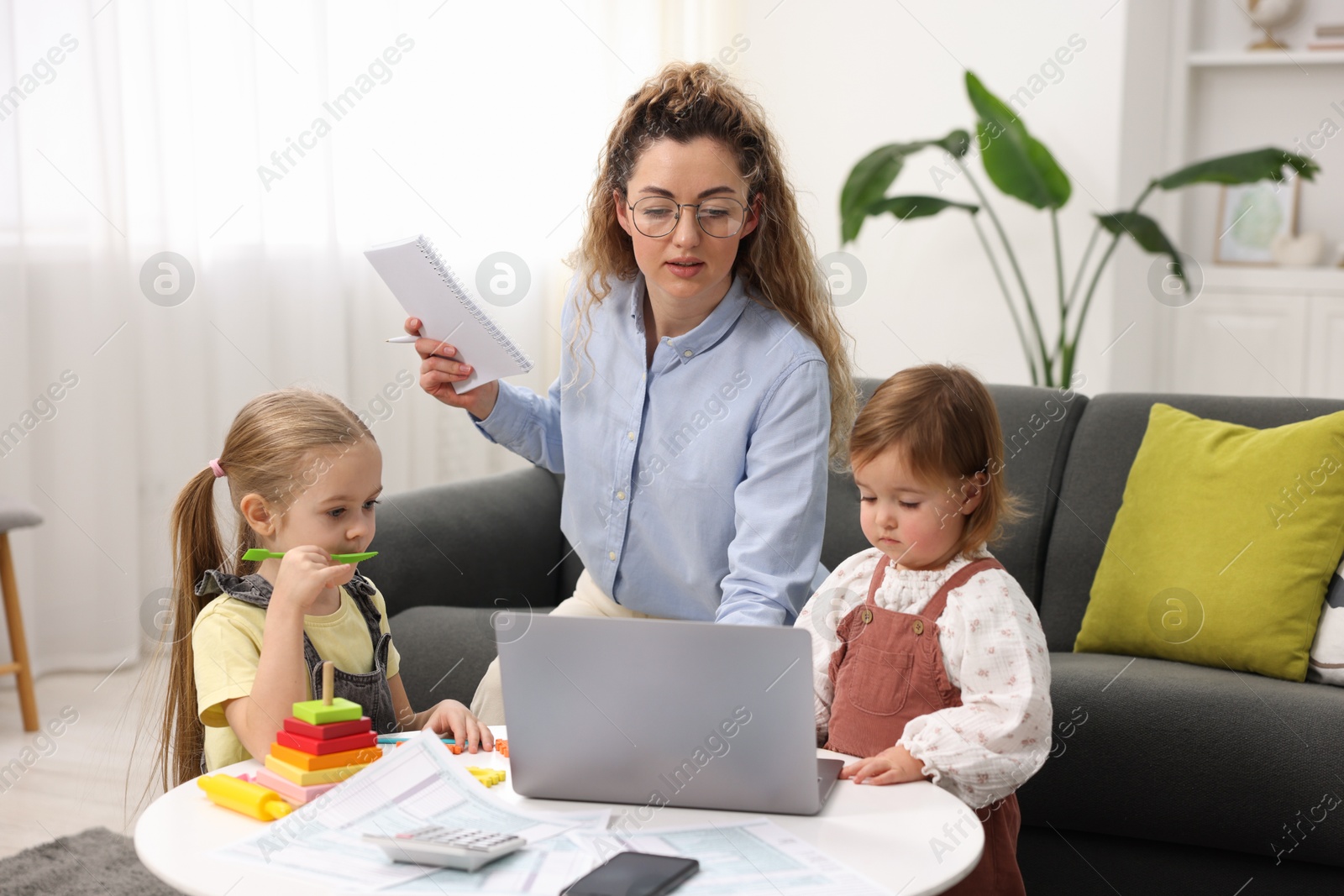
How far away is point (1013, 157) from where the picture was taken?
3633 mm

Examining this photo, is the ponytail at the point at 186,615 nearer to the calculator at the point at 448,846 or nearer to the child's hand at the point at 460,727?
the child's hand at the point at 460,727

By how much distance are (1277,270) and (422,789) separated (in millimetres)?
3744

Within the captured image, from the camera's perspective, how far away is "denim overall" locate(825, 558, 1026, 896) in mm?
1356

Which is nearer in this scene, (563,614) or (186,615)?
(186,615)

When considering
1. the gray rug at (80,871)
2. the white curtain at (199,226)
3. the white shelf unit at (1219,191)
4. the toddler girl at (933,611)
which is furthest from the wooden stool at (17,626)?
the white shelf unit at (1219,191)

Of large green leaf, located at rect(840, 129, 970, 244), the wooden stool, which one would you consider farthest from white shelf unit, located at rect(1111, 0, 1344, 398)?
the wooden stool

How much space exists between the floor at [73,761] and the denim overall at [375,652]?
2.51 ft

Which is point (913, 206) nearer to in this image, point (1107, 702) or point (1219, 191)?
point (1219, 191)

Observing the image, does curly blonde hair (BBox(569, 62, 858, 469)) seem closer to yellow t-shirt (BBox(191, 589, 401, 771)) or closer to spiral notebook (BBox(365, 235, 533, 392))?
spiral notebook (BBox(365, 235, 533, 392))

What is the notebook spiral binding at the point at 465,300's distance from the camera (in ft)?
5.05

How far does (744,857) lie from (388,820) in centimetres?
31

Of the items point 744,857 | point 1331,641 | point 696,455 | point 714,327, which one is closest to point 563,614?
point 696,455

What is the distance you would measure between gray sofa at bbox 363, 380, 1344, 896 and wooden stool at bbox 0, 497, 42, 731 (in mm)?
934

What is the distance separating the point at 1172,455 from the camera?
2217mm
